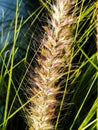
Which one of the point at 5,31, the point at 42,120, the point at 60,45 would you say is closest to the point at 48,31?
the point at 60,45

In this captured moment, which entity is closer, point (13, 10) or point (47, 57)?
point (47, 57)

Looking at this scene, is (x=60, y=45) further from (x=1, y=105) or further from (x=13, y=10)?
(x=13, y=10)

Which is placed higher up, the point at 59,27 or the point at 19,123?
the point at 59,27

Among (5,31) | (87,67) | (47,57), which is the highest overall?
(5,31)

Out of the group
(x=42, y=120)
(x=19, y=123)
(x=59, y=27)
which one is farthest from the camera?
(x=19, y=123)

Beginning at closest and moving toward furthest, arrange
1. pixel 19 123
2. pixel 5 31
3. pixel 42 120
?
1. pixel 42 120
2. pixel 19 123
3. pixel 5 31

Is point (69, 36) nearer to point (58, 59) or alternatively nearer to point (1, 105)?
point (58, 59)

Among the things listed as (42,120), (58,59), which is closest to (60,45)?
(58,59)
